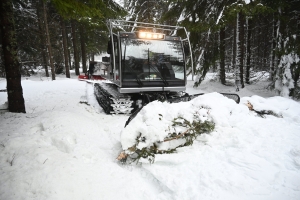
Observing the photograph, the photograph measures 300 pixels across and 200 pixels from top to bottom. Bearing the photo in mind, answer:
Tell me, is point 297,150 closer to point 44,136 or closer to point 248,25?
point 44,136

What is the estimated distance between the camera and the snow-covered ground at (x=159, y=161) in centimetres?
245

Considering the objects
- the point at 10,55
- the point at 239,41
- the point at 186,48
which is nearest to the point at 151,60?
the point at 186,48

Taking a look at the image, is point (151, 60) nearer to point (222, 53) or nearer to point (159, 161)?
Answer: point (159, 161)

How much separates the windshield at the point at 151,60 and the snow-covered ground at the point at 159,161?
2.43m

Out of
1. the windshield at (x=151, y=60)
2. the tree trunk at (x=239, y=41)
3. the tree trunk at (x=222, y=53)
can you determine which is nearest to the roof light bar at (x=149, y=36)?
the windshield at (x=151, y=60)

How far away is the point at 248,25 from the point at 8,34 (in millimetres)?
14131

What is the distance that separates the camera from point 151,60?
21.0ft

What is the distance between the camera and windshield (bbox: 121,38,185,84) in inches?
245

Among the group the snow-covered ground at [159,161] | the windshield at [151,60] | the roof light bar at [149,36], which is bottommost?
the snow-covered ground at [159,161]

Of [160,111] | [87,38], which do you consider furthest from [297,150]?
[87,38]

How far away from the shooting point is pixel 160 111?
3900 mm

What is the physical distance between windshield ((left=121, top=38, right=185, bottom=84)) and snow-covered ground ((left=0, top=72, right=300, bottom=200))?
7.97 ft

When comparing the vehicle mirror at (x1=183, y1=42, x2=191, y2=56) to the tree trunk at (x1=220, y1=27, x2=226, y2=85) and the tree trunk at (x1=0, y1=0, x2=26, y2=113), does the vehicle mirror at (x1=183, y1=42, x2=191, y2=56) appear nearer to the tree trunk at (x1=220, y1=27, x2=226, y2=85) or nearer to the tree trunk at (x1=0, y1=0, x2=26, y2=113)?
the tree trunk at (x1=220, y1=27, x2=226, y2=85)

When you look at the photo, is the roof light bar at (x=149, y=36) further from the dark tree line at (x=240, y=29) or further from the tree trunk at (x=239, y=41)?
the tree trunk at (x=239, y=41)
